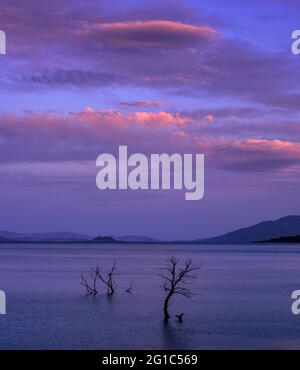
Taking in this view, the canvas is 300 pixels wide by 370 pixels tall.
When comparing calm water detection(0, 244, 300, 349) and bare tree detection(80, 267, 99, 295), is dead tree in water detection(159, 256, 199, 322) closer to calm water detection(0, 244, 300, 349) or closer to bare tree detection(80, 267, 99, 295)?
calm water detection(0, 244, 300, 349)

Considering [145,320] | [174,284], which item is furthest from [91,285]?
[174,284]

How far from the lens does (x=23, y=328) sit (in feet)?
181

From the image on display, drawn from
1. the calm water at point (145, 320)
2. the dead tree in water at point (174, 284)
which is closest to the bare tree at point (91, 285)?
the calm water at point (145, 320)

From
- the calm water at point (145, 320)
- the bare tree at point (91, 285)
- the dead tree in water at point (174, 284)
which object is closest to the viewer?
the calm water at point (145, 320)

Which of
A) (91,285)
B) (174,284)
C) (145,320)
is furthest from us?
(91,285)

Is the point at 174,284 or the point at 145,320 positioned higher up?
the point at 174,284

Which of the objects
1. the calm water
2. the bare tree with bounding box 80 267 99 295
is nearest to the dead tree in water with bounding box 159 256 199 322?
the calm water

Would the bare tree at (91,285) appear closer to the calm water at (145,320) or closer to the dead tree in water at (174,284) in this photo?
the calm water at (145,320)

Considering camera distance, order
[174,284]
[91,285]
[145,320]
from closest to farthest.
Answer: [174,284], [145,320], [91,285]

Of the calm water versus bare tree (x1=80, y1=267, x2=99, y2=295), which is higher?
bare tree (x1=80, y1=267, x2=99, y2=295)

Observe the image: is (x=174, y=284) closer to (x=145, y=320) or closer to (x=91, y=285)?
(x=145, y=320)
